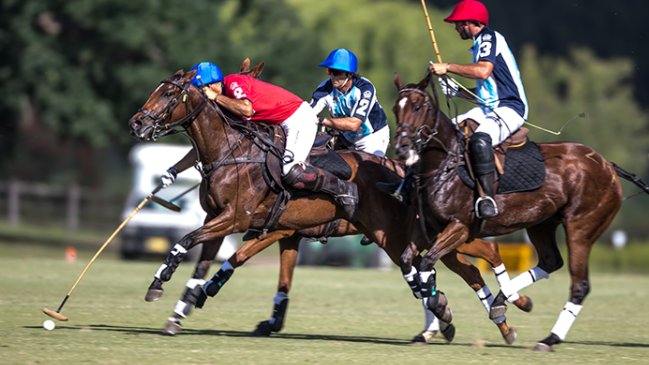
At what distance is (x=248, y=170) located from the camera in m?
12.6

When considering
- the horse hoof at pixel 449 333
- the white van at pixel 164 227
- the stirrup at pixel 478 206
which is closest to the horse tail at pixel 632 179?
the stirrup at pixel 478 206

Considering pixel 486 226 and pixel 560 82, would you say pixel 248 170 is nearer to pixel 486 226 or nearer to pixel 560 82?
pixel 486 226

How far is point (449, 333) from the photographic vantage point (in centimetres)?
1231

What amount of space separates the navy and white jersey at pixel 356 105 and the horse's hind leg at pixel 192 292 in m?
1.81

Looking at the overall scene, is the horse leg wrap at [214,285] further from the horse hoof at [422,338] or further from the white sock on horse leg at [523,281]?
the white sock on horse leg at [523,281]

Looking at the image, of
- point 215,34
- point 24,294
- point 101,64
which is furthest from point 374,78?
point 24,294

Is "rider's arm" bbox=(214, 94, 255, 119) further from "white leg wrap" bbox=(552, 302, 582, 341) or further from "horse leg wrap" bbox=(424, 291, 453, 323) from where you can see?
"white leg wrap" bbox=(552, 302, 582, 341)

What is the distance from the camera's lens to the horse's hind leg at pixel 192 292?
12.1 meters

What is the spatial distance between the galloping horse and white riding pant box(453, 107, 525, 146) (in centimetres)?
28

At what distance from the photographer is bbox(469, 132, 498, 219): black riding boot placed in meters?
11.8

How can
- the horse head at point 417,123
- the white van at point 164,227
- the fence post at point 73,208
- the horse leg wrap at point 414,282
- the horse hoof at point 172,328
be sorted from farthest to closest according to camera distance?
the fence post at point 73,208 < the white van at point 164,227 < the horse hoof at point 172,328 < the horse leg wrap at point 414,282 < the horse head at point 417,123

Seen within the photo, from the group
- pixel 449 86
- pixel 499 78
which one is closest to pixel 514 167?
pixel 499 78

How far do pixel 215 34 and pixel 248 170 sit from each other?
24160 millimetres

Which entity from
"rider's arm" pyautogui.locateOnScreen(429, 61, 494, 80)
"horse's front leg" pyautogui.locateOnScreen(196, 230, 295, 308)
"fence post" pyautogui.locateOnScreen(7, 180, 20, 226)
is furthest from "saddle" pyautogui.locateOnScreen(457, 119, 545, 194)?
"fence post" pyautogui.locateOnScreen(7, 180, 20, 226)
